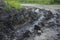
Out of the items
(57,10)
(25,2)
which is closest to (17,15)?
(57,10)

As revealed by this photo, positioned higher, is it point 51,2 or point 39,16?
point 51,2

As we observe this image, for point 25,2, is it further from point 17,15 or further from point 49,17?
point 17,15

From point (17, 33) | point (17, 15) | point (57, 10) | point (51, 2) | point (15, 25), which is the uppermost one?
point (51, 2)

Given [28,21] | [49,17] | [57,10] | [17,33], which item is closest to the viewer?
[17,33]

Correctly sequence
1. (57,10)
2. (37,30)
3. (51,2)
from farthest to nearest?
(51,2)
(57,10)
(37,30)

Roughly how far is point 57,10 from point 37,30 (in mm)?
1954

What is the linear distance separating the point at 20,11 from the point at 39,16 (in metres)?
0.83

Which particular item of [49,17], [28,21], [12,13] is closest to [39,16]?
[49,17]

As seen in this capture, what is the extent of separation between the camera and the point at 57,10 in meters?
6.57

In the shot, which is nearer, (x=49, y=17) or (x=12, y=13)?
(x=12, y=13)

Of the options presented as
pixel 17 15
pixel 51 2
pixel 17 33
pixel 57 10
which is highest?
pixel 51 2

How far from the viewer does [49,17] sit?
19.4 ft

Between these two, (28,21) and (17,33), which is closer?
(17,33)

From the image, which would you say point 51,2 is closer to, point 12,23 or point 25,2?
point 25,2
